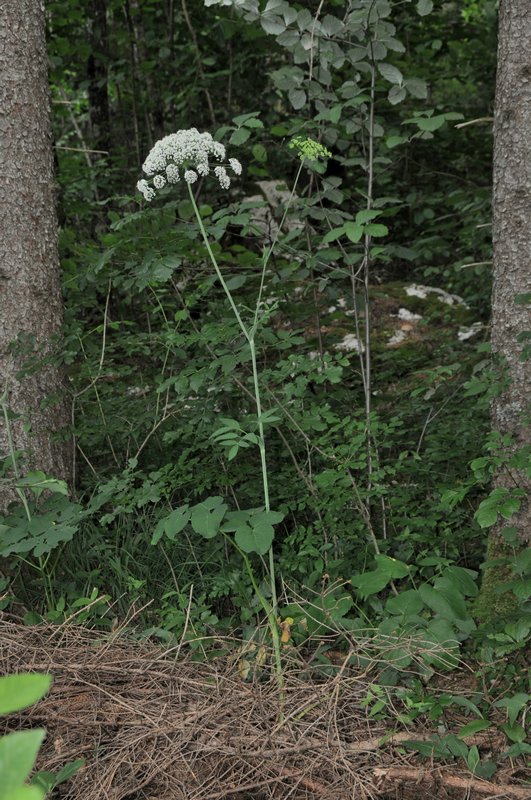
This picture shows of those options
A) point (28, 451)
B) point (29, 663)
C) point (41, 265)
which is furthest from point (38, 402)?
point (29, 663)

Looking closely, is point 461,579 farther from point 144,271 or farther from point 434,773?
point 144,271

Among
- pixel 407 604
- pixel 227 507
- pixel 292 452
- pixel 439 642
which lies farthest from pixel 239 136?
pixel 439 642

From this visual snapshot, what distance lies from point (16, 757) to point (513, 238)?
8.85 ft

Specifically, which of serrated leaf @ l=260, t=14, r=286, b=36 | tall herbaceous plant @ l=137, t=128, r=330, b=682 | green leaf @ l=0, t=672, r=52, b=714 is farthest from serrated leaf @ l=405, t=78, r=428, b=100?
green leaf @ l=0, t=672, r=52, b=714

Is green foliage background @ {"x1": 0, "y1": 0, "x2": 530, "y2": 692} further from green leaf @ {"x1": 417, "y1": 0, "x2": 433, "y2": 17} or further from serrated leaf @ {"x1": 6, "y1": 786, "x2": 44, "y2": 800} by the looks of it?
serrated leaf @ {"x1": 6, "y1": 786, "x2": 44, "y2": 800}

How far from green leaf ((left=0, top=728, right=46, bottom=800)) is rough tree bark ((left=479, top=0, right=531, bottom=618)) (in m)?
2.48

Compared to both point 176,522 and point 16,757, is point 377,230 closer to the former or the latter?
point 176,522

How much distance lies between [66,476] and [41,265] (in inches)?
36.1

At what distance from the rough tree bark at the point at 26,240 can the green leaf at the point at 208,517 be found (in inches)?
46.3

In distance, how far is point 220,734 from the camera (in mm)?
2232

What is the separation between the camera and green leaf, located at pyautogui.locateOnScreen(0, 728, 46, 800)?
485 mm

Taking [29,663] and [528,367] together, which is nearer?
[29,663]

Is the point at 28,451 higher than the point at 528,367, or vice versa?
the point at 528,367

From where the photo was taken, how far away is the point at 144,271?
10.4ft
